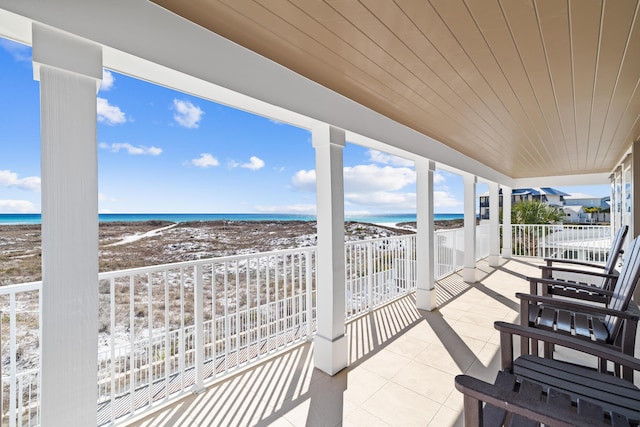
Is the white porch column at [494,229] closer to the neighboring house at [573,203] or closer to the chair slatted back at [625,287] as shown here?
the chair slatted back at [625,287]

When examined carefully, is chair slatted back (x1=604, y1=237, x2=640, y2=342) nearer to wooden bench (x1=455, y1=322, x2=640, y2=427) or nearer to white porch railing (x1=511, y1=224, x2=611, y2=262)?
wooden bench (x1=455, y1=322, x2=640, y2=427)

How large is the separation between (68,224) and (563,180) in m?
9.90

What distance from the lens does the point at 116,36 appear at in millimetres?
1300

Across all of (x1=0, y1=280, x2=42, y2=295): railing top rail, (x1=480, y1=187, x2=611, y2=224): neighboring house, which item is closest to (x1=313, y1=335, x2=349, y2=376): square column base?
(x1=0, y1=280, x2=42, y2=295): railing top rail

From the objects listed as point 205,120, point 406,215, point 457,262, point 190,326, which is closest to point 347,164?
point 406,215

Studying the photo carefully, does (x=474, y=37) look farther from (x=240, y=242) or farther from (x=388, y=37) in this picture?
(x=240, y=242)

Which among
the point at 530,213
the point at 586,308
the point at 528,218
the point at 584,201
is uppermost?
the point at 584,201

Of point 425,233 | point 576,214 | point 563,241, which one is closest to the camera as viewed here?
point 425,233

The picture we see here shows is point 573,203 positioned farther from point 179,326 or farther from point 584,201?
point 179,326

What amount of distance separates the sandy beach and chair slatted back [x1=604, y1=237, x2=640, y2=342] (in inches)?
220

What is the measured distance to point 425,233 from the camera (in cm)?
393

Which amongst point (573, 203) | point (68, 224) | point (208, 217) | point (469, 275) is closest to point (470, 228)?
point (469, 275)

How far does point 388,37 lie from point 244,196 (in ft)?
62.4

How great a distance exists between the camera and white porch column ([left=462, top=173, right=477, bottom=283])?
17.4 ft
